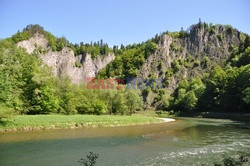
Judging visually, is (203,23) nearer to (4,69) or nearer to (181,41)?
(181,41)

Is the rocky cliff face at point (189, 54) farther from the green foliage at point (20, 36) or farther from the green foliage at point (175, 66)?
the green foliage at point (20, 36)

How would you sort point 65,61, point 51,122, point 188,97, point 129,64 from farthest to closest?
point 129,64 → point 65,61 → point 188,97 → point 51,122

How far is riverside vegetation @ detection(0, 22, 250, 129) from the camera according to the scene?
52519mm

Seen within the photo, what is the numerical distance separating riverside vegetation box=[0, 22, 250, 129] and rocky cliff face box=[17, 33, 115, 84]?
9.37ft

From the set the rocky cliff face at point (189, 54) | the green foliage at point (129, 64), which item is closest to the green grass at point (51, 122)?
the rocky cliff face at point (189, 54)

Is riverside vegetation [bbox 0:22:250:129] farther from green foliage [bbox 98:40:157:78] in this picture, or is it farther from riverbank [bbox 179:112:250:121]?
riverbank [bbox 179:112:250:121]

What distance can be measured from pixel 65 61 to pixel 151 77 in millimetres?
57289

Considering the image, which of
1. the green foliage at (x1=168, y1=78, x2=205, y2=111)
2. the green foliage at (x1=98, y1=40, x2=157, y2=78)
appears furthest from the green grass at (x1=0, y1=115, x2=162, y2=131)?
the green foliage at (x1=98, y1=40, x2=157, y2=78)

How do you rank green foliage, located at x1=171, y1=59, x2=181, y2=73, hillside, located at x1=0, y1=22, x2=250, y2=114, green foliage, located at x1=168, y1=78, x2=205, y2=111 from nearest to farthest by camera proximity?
1. hillside, located at x1=0, y1=22, x2=250, y2=114
2. green foliage, located at x1=168, y1=78, x2=205, y2=111
3. green foliage, located at x1=171, y1=59, x2=181, y2=73

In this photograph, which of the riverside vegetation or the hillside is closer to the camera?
the riverside vegetation

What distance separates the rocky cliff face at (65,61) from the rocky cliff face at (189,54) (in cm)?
3639

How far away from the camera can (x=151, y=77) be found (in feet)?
497

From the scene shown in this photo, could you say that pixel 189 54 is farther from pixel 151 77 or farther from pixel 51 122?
pixel 51 122

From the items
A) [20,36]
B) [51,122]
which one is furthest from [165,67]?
[51,122]
